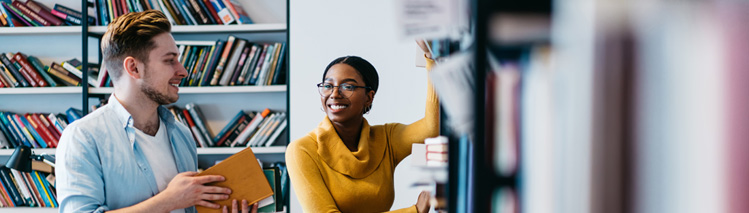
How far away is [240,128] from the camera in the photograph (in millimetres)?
3086

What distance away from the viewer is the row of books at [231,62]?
2996mm

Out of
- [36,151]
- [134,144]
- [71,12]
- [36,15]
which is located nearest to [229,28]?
[71,12]

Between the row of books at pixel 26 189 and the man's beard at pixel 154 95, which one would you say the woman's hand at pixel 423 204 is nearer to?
the man's beard at pixel 154 95

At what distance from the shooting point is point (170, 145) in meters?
1.45

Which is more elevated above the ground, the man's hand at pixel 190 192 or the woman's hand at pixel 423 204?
the man's hand at pixel 190 192

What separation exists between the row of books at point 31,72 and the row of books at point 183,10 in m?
0.32

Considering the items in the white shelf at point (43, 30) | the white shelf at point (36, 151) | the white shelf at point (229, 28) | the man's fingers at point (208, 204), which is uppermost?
the white shelf at point (43, 30)

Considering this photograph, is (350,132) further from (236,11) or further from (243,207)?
(236,11)

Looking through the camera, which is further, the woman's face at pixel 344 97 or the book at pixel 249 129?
the book at pixel 249 129

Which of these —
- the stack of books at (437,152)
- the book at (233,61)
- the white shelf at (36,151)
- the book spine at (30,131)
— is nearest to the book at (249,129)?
the book at (233,61)

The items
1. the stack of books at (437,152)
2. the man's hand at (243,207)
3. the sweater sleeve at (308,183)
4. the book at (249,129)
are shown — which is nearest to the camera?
the stack of books at (437,152)

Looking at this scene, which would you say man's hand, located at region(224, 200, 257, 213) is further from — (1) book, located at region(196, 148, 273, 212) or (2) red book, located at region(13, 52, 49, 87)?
(2) red book, located at region(13, 52, 49, 87)

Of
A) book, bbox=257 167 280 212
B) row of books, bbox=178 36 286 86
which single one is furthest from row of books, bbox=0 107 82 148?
book, bbox=257 167 280 212

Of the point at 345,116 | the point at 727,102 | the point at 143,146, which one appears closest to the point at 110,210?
the point at 143,146
